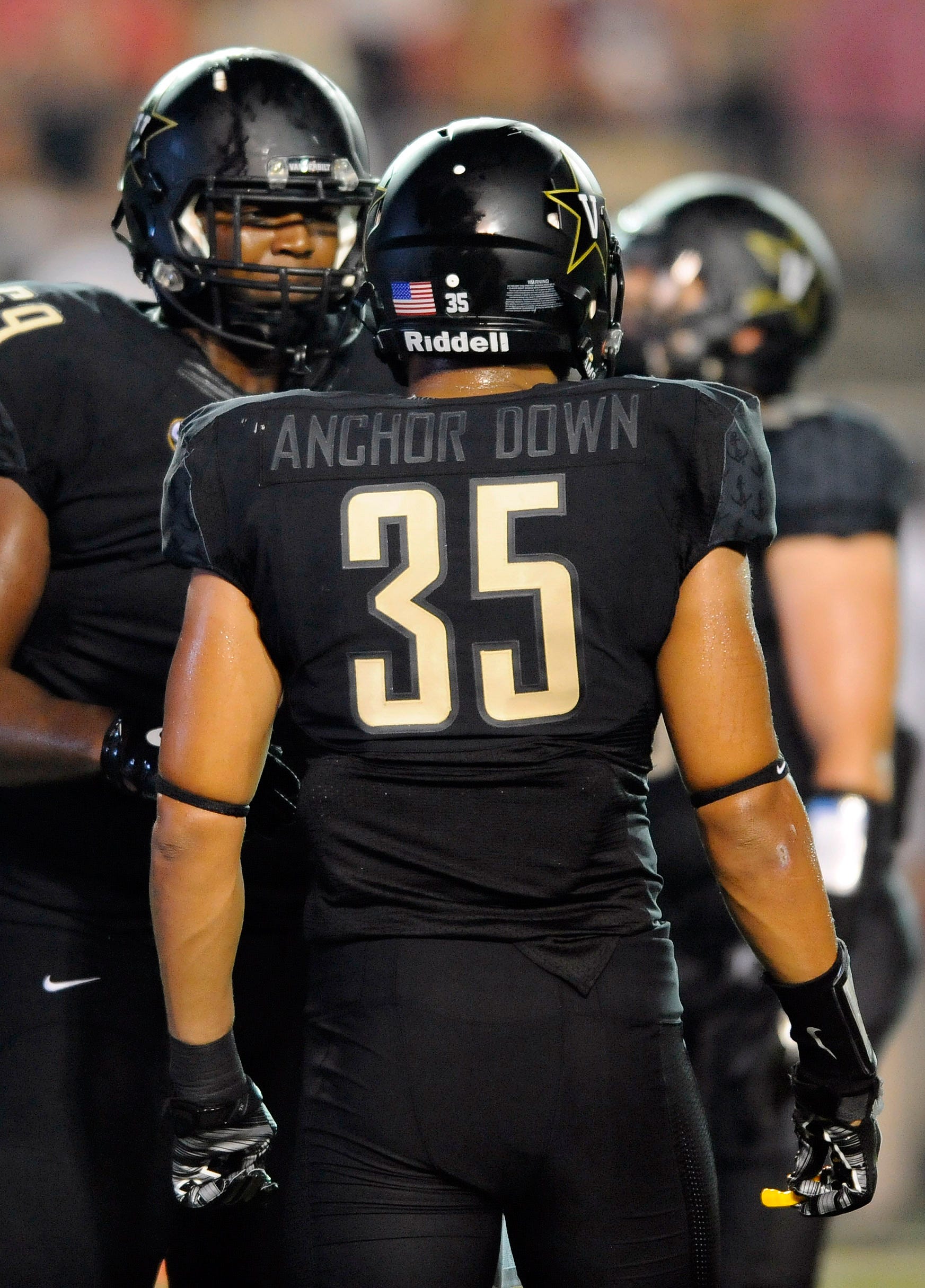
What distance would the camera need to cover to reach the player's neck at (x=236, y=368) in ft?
7.95

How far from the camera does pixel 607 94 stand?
29.5 feet

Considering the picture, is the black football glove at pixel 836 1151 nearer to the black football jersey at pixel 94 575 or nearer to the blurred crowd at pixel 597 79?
the black football jersey at pixel 94 575

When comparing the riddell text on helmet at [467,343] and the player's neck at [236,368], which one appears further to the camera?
the player's neck at [236,368]

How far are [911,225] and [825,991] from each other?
7862 mm

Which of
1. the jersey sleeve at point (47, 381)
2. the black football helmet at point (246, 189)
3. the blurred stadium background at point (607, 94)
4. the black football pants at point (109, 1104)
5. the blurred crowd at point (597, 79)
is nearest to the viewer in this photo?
the black football pants at point (109, 1104)

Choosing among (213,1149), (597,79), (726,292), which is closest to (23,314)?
(213,1149)

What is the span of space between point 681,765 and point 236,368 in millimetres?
1084

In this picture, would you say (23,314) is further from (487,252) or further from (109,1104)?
(109,1104)

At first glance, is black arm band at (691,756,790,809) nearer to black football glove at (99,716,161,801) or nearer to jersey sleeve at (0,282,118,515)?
black football glove at (99,716,161,801)

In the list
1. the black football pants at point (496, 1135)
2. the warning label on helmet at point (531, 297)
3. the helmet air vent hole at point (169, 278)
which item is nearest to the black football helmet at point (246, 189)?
the helmet air vent hole at point (169, 278)

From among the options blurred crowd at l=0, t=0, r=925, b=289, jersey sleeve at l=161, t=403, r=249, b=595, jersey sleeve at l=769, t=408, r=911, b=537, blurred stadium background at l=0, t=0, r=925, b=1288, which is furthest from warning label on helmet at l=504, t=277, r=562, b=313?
blurred crowd at l=0, t=0, r=925, b=289

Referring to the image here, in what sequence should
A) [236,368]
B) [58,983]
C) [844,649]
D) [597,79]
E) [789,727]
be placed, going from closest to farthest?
[58,983] → [236,368] → [844,649] → [789,727] → [597,79]

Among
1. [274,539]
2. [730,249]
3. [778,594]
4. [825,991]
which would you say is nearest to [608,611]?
[274,539]

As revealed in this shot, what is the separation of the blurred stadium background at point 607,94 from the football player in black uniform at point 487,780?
6.48m
